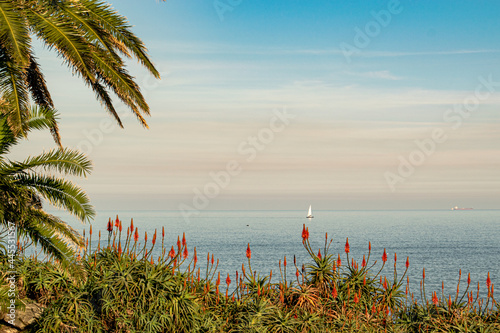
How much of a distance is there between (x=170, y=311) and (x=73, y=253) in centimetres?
221

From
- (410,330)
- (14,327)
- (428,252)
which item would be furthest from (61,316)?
(428,252)

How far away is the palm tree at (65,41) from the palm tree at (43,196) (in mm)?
742

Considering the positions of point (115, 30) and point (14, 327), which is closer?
point (14, 327)

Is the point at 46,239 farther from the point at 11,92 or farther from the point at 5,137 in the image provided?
the point at 11,92

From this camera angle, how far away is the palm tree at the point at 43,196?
10125 mm

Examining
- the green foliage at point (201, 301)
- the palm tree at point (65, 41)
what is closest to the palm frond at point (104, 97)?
the palm tree at point (65, 41)

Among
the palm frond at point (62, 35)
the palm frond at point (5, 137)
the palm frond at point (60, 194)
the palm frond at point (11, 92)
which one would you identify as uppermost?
the palm frond at point (62, 35)

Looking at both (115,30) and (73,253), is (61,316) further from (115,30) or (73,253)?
(115,30)

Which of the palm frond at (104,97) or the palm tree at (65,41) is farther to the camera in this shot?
the palm frond at (104,97)

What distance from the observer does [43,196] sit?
10578 millimetres

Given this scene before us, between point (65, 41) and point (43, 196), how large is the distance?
10.1 ft

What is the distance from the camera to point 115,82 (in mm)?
11453

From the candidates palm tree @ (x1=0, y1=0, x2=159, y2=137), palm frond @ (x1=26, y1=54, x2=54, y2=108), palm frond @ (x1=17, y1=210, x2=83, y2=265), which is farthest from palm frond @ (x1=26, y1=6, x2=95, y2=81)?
palm frond @ (x1=26, y1=54, x2=54, y2=108)

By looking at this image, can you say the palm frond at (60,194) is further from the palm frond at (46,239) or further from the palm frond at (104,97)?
the palm frond at (104,97)
